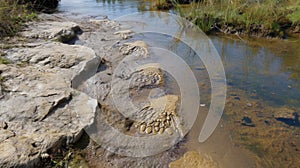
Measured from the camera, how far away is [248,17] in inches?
167

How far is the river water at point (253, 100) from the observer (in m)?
1.71

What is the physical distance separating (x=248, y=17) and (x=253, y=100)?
2.46m

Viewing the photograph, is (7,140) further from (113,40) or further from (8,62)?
(113,40)

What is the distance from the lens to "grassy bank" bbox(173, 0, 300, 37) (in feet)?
13.8

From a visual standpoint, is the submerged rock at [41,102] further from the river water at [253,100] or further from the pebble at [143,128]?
the river water at [253,100]

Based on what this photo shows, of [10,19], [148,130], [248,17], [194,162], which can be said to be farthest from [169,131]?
[248,17]

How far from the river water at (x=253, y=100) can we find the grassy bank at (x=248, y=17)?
0.30 m

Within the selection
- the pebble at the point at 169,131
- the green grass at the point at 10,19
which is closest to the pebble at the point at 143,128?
the pebble at the point at 169,131

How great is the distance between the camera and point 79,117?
176cm

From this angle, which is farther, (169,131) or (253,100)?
(253,100)

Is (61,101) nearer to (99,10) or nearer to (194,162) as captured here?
(194,162)

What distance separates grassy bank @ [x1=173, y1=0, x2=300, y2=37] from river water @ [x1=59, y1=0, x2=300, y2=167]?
30 cm

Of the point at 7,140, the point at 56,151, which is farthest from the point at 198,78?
the point at 7,140

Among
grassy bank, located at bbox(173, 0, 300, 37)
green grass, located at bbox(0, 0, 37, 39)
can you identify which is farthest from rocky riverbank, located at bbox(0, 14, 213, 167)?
grassy bank, located at bbox(173, 0, 300, 37)
